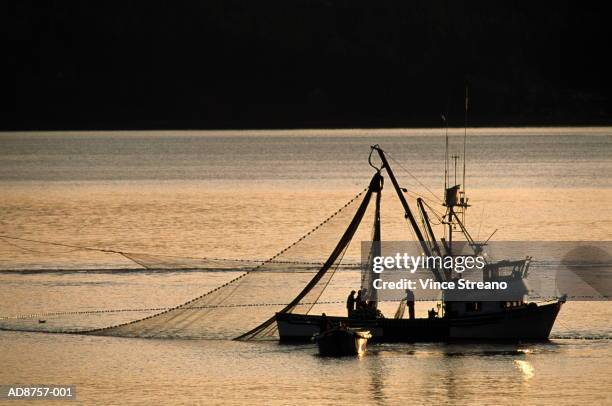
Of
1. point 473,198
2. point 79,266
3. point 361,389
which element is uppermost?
point 473,198

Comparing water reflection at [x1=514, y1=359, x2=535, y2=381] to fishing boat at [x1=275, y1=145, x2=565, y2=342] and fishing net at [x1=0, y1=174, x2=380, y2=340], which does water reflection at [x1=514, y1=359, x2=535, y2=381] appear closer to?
fishing boat at [x1=275, y1=145, x2=565, y2=342]

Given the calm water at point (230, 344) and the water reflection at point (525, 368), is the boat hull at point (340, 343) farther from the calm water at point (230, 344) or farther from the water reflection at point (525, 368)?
the water reflection at point (525, 368)

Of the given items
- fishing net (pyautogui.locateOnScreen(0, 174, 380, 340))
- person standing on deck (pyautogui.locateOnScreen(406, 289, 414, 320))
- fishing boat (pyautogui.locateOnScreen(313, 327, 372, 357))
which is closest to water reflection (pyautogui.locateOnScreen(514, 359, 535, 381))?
person standing on deck (pyautogui.locateOnScreen(406, 289, 414, 320))

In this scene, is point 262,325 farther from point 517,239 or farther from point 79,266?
point 517,239

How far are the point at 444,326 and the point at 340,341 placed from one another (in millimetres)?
3651

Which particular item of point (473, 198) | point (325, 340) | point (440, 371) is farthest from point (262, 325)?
point (473, 198)

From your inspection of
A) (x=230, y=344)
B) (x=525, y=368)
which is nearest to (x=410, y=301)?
(x=525, y=368)

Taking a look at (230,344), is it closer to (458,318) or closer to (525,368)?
(458,318)

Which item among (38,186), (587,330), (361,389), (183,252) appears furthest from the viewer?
(38,186)

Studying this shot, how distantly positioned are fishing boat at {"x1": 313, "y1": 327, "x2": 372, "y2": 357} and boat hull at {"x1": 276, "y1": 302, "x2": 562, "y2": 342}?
60 centimetres

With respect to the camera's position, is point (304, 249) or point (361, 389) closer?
point (361, 389)

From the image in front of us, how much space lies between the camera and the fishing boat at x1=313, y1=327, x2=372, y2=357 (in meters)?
50.8

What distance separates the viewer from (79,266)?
77.8 m

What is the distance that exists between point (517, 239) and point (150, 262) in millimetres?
23866
